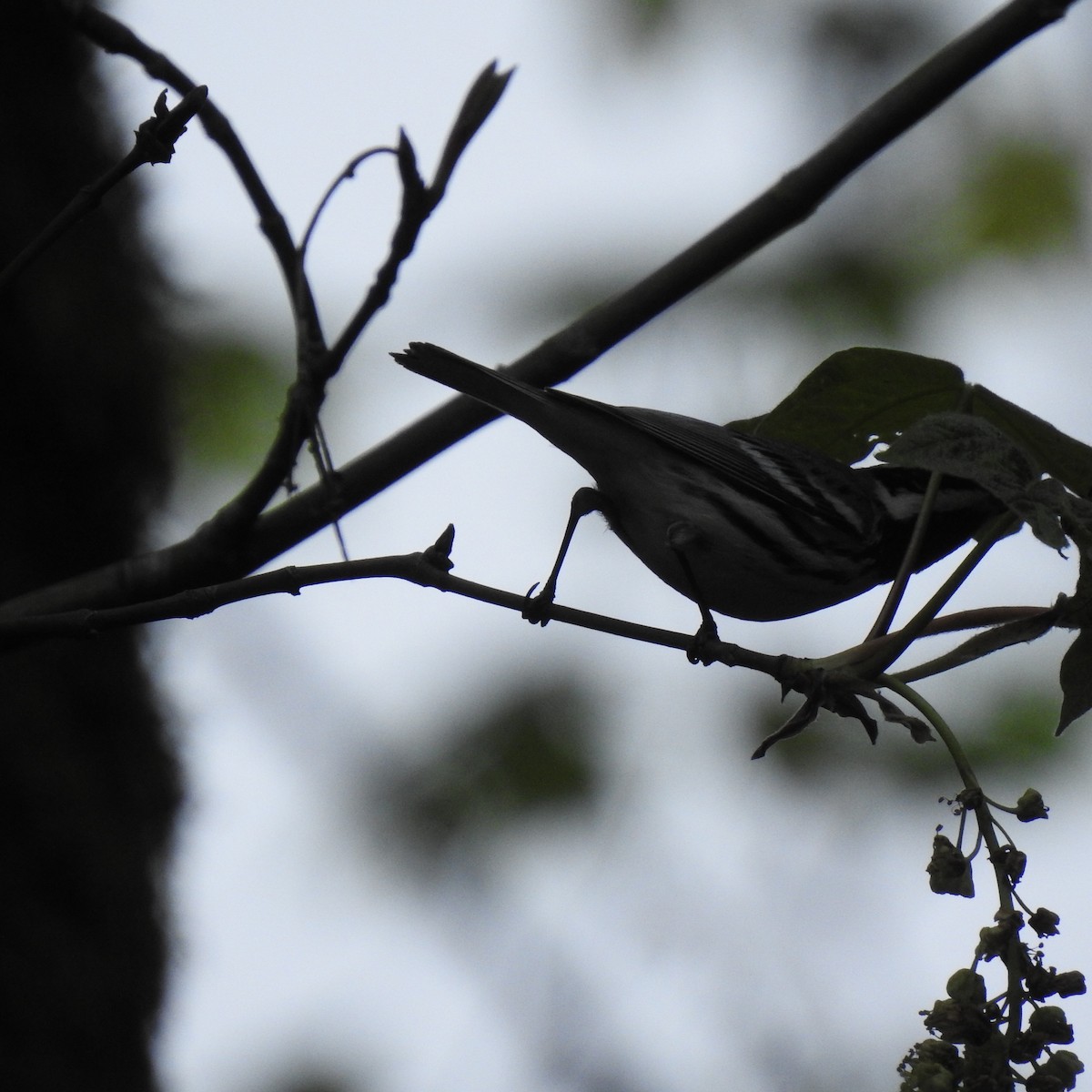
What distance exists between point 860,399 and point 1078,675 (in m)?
0.72

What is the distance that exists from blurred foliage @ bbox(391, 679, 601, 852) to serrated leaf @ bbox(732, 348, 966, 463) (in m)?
1.87

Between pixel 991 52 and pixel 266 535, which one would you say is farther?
pixel 266 535

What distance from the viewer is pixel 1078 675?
76.9 inches

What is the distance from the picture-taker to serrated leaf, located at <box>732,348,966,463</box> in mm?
2418

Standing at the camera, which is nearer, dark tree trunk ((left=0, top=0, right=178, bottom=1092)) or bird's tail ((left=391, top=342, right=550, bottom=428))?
bird's tail ((left=391, top=342, right=550, bottom=428))

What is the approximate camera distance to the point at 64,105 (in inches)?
171

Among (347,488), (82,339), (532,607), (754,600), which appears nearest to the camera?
(532,607)

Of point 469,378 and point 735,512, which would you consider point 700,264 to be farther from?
point 735,512

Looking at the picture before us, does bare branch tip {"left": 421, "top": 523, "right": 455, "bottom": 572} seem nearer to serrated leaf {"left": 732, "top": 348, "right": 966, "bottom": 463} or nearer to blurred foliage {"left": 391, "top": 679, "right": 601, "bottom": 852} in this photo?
serrated leaf {"left": 732, "top": 348, "right": 966, "bottom": 463}

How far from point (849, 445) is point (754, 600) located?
0.60 metres

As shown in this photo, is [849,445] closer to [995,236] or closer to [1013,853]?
[1013,853]

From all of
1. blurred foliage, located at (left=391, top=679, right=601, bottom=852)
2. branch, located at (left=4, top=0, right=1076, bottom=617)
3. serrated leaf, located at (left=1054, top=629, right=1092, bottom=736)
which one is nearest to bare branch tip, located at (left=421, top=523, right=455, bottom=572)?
branch, located at (left=4, top=0, right=1076, bottom=617)

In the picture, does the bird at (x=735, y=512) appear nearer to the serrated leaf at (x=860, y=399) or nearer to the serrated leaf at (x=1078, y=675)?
the serrated leaf at (x=860, y=399)

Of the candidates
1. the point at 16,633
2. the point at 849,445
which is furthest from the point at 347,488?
the point at 849,445
